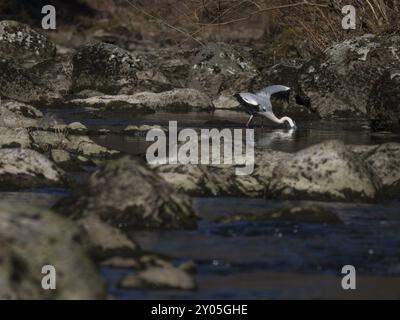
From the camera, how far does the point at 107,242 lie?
9.25 m

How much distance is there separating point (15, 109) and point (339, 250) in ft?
39.6

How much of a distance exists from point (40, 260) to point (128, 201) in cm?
254

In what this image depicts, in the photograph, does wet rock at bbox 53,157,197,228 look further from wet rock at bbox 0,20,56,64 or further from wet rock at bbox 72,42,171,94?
wet rock at bbox 0,20,56,64

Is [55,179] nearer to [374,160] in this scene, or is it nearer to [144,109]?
[374,160]

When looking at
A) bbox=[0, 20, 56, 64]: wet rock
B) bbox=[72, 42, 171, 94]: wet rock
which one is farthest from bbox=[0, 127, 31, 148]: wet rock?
bbox=[0, 20, 56, 64]: wet rock

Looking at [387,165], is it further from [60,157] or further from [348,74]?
[348,74]

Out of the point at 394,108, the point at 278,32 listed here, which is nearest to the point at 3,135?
the point at 394,108

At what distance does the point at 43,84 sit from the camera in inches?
1005

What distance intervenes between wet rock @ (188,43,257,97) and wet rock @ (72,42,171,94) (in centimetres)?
83

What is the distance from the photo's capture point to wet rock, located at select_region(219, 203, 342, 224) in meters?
10.8

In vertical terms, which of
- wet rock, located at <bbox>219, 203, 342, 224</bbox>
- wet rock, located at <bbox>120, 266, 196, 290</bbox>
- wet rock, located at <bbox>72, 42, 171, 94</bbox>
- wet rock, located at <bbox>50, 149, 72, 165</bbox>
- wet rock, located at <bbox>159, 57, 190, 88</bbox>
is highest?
wet rock, located at <bbox>159, 57, 190, 88</bbox>

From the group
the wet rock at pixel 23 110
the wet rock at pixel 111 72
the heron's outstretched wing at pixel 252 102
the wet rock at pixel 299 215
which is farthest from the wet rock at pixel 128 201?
the wet rock at pixel 111 72

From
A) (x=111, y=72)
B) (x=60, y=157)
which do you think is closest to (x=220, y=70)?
(x=111, y=72)

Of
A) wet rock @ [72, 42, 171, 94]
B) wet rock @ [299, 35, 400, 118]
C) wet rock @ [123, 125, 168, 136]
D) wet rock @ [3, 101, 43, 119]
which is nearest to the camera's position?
wet rock @ [123, 125, 168, 136]
